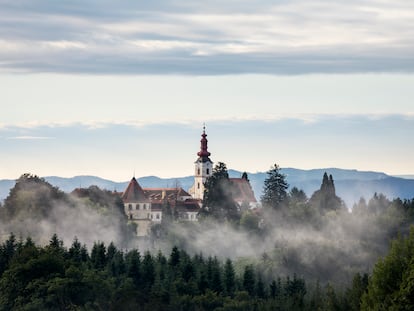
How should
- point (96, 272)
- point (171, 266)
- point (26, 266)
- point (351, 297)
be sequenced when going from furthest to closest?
point (171, 266) < point (96, 272) < point (26, 266) < point (351, 297)

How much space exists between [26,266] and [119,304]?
550 inches

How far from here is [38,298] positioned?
145m

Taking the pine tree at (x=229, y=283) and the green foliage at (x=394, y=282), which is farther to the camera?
the pine tree at (x=229, y=283)

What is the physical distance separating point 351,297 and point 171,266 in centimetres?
5944

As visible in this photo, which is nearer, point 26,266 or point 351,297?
point 351,297

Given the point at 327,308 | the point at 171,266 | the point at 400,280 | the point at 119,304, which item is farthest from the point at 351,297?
the point at 171,266

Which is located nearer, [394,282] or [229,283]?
[394,282]

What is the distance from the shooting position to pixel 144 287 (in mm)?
158250

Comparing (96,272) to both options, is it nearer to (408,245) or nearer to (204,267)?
(204,267)

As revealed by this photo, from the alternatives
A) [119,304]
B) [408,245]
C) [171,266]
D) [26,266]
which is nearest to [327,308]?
[408,245]

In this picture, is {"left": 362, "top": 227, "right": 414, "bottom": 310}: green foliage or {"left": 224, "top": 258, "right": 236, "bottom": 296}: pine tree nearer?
{"left": 362, "top": 227, "right": 414, "bottom": 310}: green foliage

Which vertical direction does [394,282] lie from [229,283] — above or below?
above

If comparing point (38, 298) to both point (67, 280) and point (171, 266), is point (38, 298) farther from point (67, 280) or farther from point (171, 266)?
point (171, 266)

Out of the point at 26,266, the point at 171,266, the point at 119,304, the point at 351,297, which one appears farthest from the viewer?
the point at 171,266
